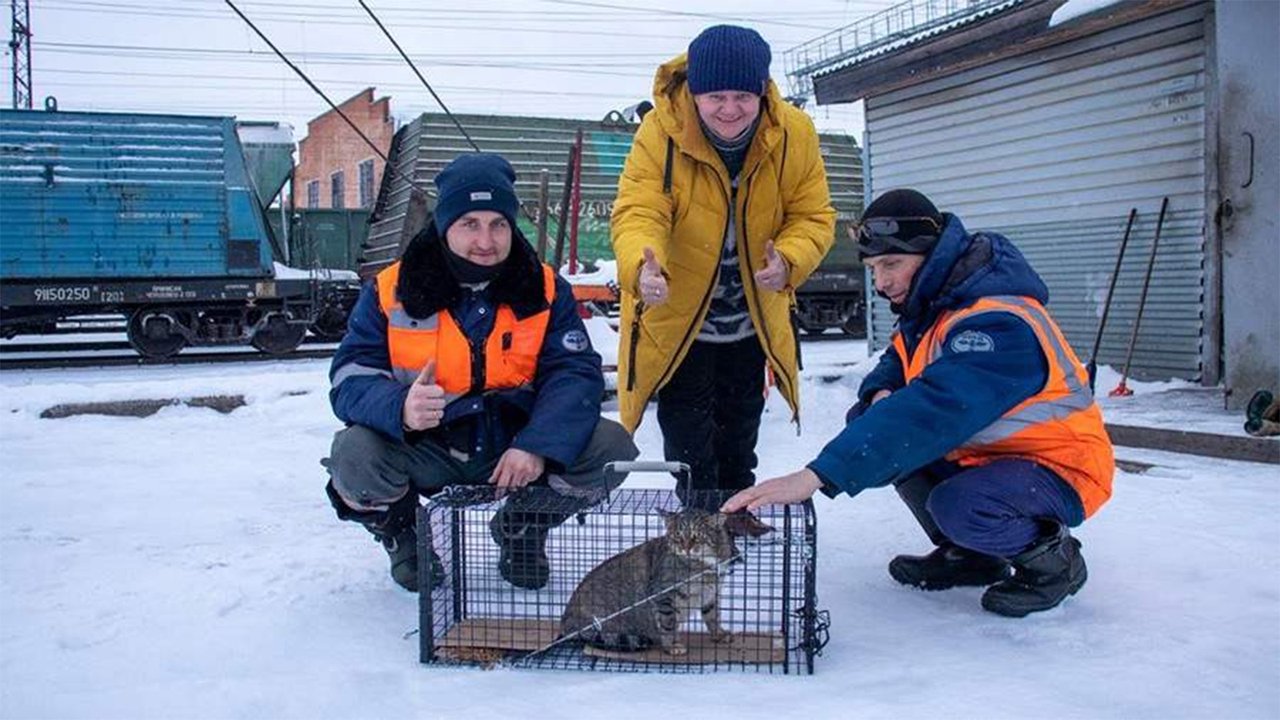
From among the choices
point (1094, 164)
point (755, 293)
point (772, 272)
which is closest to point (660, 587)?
point (772, 272)

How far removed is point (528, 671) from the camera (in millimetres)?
2191

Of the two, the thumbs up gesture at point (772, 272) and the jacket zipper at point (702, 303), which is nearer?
the thumbs up gesture at point (772, 272)

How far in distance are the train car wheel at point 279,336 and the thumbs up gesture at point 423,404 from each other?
10370 millimetres

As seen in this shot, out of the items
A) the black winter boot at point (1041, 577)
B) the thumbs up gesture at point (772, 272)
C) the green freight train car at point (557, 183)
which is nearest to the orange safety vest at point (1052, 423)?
the black winter boot at point (1041, 577)

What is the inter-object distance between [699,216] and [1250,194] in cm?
458

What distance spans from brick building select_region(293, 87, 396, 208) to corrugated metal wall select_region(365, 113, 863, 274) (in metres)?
8.50

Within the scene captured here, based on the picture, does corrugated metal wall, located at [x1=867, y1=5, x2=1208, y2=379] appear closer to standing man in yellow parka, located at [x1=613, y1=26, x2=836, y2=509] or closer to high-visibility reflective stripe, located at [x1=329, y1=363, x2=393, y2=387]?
standing man in yellow parka, located at [x1=613, y1=26, x2=836, y2=509]

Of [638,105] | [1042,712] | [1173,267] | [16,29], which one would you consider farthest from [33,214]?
[16,29]

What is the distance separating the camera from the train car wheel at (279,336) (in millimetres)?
12172

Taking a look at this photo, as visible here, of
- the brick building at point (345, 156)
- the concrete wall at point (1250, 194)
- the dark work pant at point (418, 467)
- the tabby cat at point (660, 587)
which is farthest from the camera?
the brick building at point (345, 156)

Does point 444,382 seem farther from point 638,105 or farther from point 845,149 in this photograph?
point 845,149

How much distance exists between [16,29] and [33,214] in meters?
14.2

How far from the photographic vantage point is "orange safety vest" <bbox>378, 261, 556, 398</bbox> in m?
2.66

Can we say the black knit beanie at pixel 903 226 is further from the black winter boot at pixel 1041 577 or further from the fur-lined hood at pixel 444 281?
the fur-lined hood at pixel 444 281
